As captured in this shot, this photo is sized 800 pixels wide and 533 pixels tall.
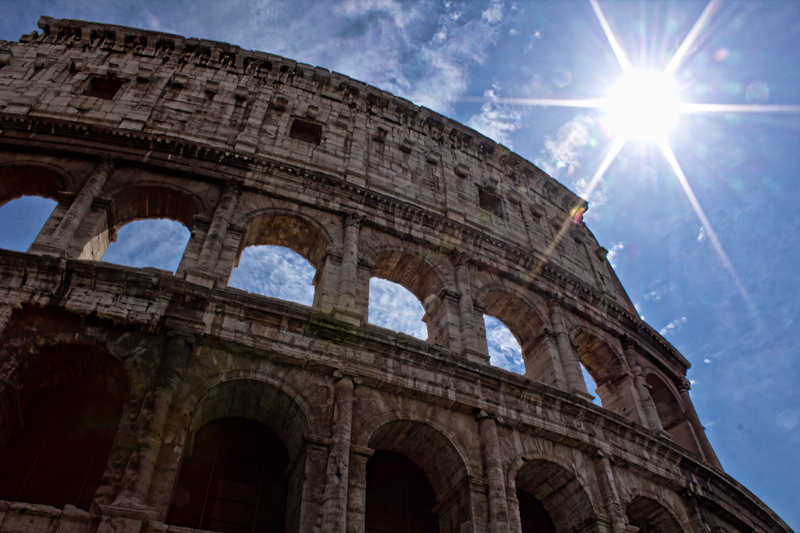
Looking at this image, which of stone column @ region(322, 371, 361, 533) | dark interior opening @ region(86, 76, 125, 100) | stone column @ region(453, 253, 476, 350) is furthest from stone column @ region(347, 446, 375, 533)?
dark interior opening @ region(86, 76, 125, 100)

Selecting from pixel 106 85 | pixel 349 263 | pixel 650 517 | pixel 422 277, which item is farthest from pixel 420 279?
pixel 106 85

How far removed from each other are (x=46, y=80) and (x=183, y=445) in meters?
11.9

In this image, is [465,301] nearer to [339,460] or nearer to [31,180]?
[339,460]

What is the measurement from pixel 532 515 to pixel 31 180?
42.3 ft

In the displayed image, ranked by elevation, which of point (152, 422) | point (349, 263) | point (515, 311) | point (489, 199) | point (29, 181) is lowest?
point (152, 422)

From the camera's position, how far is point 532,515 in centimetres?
1126

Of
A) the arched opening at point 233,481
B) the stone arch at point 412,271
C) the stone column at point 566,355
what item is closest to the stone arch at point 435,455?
the arched opening at point 233,481

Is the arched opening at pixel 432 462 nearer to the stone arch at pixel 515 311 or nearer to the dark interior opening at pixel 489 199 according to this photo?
the stone arch at pixel 515 311

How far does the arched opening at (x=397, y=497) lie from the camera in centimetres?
995

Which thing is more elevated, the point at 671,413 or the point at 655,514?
the point at 671,413

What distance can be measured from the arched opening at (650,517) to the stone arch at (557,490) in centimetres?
156

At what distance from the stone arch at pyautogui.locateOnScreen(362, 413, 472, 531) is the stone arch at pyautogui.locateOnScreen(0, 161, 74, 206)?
28.0 ft

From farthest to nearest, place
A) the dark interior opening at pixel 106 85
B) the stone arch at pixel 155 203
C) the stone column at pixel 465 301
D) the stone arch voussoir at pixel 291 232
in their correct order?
1. the dark interior opening at pixel 106 85
2. the stone arch voussoir at pixel 291 232
3. the stone arch at pixel 155 203
4. the stone column at pixel 465 301

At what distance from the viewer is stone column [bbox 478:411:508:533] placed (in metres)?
9.09
